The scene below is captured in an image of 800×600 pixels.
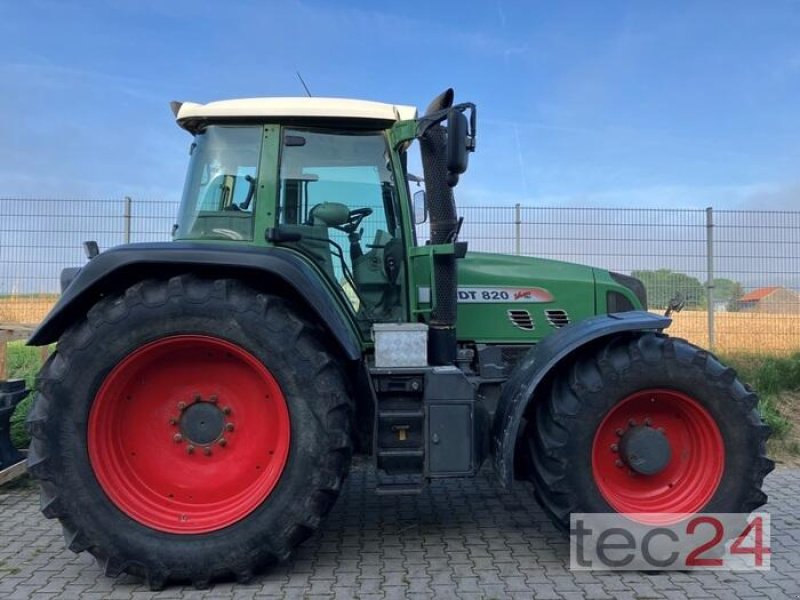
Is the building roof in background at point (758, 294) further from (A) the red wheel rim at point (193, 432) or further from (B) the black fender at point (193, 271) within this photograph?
(A) the red wheel rim at point (193, 432)

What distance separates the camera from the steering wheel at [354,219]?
392cm

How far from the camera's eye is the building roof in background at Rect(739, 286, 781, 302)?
8016mm

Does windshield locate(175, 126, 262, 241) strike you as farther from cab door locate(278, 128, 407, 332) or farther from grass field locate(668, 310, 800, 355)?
grass field locate(668, 310, 800, 355)

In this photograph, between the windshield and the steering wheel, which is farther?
the steering wheel

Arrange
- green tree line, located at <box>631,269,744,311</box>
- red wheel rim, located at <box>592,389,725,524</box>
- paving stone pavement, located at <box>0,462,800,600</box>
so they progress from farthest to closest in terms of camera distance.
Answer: green tree line, located at <box>631,269,744,311</box>
red wheel rim, located at <box>592,389,725,524</box>
paving stone pavement, located at <box>0,462,800,600</box>

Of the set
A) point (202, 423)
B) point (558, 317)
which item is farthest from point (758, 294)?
point (202, 423)

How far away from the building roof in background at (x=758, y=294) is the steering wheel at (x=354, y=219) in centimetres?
590

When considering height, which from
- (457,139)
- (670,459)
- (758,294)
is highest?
(457,139)

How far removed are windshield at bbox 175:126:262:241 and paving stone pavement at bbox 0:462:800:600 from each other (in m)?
1.88

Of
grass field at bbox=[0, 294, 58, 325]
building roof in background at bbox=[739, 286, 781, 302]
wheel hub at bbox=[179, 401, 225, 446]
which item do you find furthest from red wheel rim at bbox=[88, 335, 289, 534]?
building roof in background at bbox=[739, 286, 781, 302]

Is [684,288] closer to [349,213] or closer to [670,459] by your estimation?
[670,459]

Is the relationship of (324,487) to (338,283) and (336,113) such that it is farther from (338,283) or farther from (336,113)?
(336,113)

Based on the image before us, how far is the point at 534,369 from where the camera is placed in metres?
3.59

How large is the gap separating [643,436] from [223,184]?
8.96 ft
